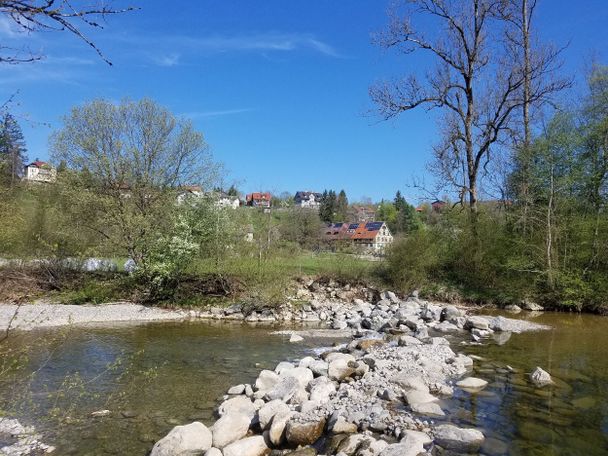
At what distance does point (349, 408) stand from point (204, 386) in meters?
3.05

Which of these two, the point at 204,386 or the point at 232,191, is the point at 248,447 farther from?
the point at 232,191

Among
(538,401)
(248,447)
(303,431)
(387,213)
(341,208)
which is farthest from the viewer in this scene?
(387,213)

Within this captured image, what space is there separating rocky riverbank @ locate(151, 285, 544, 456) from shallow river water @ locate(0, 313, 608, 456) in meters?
0.41

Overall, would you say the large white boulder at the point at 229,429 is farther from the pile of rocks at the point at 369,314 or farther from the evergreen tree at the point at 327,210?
the evergreen tree at the point at 327,210

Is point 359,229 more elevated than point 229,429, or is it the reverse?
point 359,229

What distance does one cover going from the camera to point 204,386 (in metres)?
8.17

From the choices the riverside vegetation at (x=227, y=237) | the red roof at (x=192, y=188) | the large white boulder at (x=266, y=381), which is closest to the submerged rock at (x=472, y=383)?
the large white boulder at (x=266, y=381)

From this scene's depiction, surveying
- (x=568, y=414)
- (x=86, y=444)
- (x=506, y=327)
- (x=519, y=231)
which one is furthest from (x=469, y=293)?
(x=86, y=444)

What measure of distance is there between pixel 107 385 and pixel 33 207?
14.8m

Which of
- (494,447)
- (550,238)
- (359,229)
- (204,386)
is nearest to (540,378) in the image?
(494,447)

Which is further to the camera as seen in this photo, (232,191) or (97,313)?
(232,191)

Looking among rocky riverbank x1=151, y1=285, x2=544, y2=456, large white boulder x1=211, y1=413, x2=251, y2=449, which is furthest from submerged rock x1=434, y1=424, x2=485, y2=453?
large white boulder x1=211, y1=413, x2=251, y2=449

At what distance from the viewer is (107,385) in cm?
789

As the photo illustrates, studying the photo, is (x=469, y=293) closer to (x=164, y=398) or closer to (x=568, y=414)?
(x=568, y=414)
